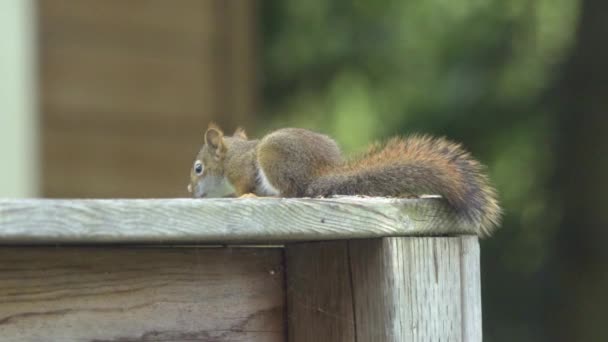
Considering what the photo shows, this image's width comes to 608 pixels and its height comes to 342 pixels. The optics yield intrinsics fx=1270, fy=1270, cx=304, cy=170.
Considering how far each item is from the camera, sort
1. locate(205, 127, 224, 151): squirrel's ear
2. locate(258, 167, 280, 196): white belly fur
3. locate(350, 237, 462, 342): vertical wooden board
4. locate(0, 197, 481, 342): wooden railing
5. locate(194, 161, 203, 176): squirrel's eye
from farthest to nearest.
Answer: locate(194, 161, 203, 176): squirrel's eye < locate(205, 127, 224, 151): squirrel's ear < locate(258, 167, 280, 196): white belly fur < locate(350, 237, 462, 342): vertical wooden board < locate(0, 197, 481, 342): wooden railing

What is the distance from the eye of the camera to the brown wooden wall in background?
17.4 feet

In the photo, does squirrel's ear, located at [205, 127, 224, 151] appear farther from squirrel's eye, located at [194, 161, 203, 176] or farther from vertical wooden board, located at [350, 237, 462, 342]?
vertical wooden board, located at [350, 237, 462, 342]

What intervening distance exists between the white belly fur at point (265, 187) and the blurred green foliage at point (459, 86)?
2.88 m

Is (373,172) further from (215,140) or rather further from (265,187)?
(215,140)

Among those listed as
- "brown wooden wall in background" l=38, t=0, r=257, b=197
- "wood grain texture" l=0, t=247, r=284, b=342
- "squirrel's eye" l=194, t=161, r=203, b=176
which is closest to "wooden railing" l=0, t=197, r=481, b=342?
"wood grain texture" l=0, t=247, r=284, b=342

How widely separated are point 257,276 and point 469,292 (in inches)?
11.2

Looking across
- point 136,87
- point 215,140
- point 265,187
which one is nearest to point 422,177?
point 265,187

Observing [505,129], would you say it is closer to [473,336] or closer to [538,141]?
[538,141]

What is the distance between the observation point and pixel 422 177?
69.3 inches

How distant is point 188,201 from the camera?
56.6 inches

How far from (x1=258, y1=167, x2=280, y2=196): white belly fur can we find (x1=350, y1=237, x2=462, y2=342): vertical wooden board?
65 cm

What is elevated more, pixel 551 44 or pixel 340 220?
pixel 551 44

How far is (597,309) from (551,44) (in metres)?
1.71

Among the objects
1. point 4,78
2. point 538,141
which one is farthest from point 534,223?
point 4,78
